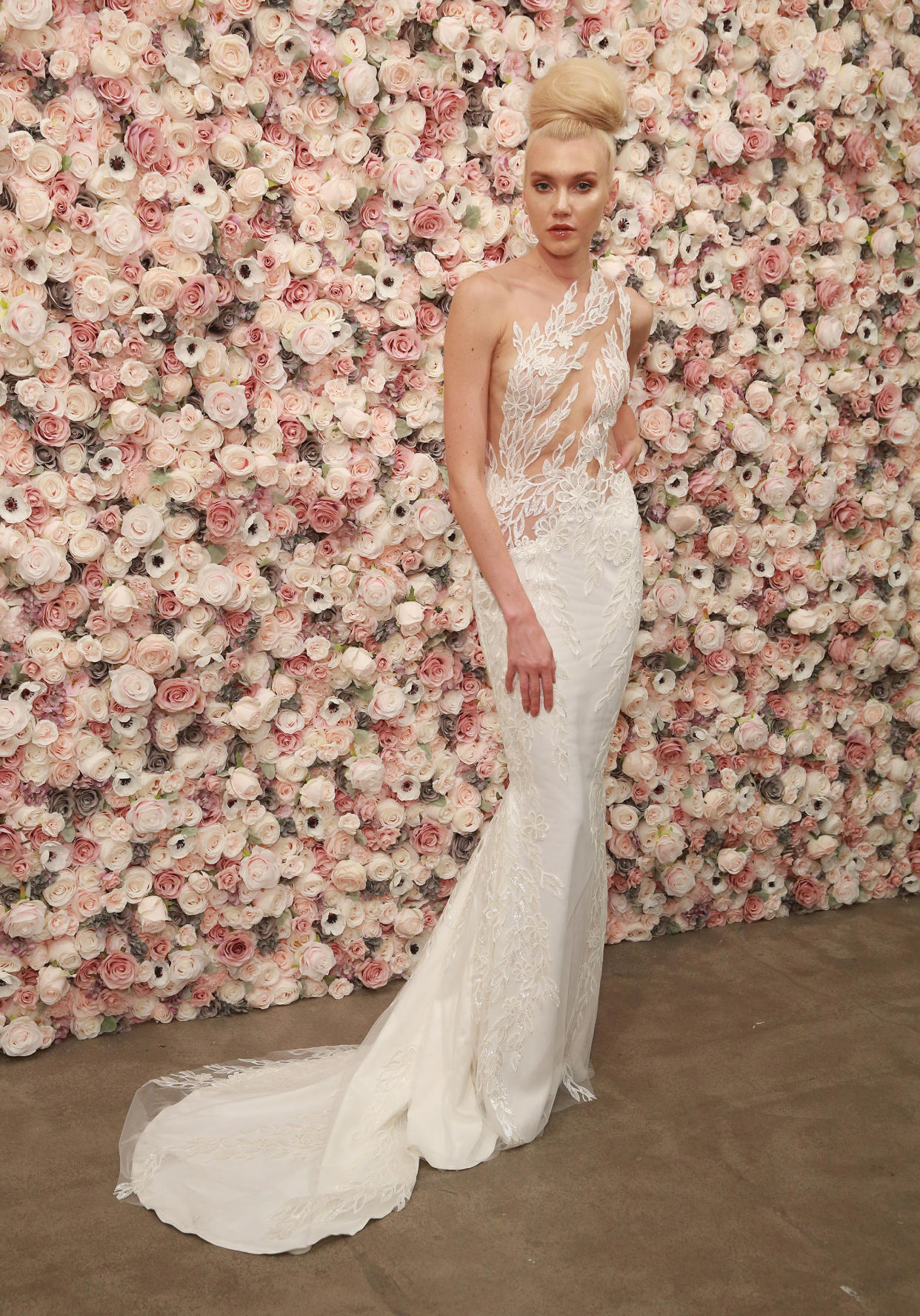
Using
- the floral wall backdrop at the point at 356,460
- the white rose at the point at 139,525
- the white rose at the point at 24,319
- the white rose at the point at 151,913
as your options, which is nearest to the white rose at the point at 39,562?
the floral wall backdrop at the point at 356,460

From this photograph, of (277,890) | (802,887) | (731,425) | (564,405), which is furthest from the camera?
(802,887)

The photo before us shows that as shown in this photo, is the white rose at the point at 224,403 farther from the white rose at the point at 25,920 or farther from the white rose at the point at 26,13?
the white rose at the point at 25,920

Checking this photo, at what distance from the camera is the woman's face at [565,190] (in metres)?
2.40

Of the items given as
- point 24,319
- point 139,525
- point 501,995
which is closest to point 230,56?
point 24,319

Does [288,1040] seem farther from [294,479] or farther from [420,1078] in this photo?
[294,479]

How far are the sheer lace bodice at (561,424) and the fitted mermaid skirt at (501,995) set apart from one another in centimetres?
5

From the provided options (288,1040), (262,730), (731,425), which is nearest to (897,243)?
(731,425)

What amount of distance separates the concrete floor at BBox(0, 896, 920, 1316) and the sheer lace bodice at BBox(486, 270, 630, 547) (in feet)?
4.28

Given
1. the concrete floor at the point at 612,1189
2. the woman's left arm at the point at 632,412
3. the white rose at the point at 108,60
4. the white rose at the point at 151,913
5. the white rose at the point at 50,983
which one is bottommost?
the concrete floor at the point at 612,1189

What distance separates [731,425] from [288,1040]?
2021mm

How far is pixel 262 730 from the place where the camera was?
3.07 meters

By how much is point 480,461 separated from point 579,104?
28.0 inches

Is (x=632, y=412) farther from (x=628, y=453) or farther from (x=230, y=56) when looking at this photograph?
(x=230, y=56)

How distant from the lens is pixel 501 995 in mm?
2574
